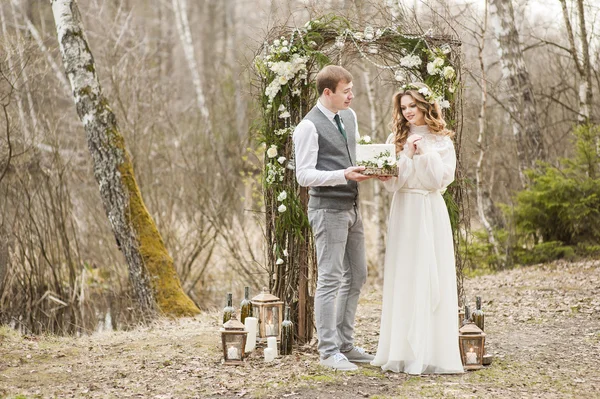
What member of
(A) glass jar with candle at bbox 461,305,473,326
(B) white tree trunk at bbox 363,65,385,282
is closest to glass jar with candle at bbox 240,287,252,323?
(A) glass jar with candle at bbox 461,305,473,326

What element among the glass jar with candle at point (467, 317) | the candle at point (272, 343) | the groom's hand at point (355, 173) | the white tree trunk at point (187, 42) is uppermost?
the white tree trunk at point (187, 42)

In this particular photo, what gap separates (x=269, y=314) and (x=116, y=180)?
3023 millimetres

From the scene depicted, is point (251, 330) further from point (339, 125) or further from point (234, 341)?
point (339, 125)

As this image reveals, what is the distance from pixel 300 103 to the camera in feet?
18.8

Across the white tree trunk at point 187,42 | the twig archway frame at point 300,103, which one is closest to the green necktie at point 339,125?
the twig archway frame at point 300,103

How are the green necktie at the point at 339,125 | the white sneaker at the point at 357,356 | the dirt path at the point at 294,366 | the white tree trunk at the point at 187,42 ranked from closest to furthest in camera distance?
1. the dirt path at the point at 294,366
2. the green necktie at the point at 339,125
3. the white sneaker at the point at 357,356
4. the white tree trunk at the point at 187,42

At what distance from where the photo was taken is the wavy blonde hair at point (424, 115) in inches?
194

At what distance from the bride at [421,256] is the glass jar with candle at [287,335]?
0.75m

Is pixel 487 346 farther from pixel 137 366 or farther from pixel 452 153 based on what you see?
pixel 137 366

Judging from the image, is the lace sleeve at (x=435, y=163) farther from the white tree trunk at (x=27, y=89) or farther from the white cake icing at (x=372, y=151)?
the white tree trunk at (x=27, y=89)

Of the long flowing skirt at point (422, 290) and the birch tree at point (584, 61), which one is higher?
the birch tree at point (584, 61)

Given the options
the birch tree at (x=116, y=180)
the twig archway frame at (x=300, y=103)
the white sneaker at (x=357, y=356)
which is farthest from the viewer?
the birch tree at (x=116, y=180)

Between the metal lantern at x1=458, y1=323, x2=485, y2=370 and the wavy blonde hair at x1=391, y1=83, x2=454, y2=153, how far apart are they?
4.30 feet

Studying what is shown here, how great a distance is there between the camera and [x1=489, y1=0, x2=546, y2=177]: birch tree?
9.99m
